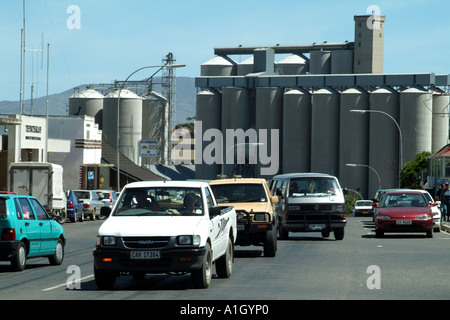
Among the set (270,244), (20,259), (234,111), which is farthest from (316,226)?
(234,111)

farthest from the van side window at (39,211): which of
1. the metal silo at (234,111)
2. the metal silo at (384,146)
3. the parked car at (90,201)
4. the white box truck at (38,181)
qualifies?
the metal silo at (234,111)

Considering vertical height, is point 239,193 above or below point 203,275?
above

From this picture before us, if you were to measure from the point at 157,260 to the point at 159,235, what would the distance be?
37cm

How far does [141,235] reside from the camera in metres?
13.3

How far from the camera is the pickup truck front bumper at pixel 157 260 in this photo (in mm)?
13312

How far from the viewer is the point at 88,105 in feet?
435

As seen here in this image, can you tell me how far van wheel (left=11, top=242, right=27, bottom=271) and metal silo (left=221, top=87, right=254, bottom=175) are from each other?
11262 cm

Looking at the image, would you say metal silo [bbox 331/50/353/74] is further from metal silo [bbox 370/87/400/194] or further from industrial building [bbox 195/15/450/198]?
metal silo [bbox 370/87/400/194]

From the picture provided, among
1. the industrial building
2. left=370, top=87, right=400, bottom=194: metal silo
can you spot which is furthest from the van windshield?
left=370, top=87, right=400, bottom=194: metal silo

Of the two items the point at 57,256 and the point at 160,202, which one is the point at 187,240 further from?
the point at 57,256

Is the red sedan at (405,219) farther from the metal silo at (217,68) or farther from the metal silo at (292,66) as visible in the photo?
the metal silo at (217,68)

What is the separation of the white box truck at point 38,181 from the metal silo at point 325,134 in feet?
275
